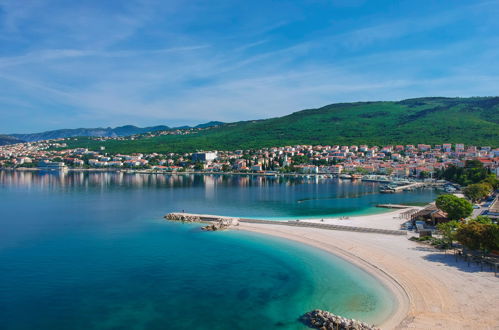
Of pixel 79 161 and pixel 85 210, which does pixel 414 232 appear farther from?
pixel 79 161

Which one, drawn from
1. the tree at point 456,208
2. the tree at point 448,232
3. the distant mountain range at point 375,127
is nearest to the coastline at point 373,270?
the tree at point 448,232

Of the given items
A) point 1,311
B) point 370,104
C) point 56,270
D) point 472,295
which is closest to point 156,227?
point 56,270

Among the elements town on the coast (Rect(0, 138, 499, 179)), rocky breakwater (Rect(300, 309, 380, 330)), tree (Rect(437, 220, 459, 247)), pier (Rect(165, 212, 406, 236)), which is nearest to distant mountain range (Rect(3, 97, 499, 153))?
town on the coast (Rect(0, 138, 499, 179))

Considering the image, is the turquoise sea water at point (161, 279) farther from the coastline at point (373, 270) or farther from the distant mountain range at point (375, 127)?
the distant mountain range at point (375, 127)

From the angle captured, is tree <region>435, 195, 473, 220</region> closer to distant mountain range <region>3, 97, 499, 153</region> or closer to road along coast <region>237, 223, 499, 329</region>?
A: road along coast <region>237, 223, 499, 329</region>

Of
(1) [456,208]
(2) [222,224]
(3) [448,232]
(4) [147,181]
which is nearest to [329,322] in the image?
(3) [448,232]

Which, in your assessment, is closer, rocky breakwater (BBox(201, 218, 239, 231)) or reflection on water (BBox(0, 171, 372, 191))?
rocky breakwater (BBox(201, 218, 239, 231))
